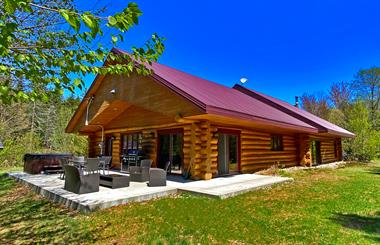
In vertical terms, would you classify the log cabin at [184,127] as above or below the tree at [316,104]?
below

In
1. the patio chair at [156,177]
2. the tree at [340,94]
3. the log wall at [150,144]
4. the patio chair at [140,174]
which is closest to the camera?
the patio chair at [156,177]

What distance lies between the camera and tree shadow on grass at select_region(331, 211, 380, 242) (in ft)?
14.2

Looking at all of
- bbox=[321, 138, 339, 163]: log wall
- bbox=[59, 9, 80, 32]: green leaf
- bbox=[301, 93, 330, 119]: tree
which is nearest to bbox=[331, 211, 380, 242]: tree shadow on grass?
bbox=[59, 9, 80, 32]: green leaf

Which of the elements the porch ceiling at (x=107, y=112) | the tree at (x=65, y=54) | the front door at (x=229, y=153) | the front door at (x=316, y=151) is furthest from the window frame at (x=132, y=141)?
the front door at (x=316, y=151)

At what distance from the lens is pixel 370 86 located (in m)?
31.7

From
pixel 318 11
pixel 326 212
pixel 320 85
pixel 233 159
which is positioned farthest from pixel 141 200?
pixel 320 85

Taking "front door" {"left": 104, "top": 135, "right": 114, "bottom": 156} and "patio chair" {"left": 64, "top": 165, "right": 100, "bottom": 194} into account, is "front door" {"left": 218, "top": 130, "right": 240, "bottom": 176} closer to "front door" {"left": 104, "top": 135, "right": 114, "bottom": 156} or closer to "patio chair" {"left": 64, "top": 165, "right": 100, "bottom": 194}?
"patio chair" {"left": 64, "top": 165, "right": 100, "bottom": 194}

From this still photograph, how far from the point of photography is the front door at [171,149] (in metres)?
11.0

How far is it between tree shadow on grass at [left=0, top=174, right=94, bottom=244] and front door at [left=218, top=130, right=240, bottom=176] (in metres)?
6.88

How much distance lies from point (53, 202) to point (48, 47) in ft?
16.2

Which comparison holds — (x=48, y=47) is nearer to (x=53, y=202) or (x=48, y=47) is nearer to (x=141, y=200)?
(x=141, y=200)

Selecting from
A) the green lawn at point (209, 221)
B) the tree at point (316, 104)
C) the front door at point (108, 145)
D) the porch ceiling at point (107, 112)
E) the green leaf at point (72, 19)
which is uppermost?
the tree at point (316, 104)

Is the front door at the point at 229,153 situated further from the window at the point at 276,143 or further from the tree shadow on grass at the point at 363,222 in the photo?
the tree shadow on grass at the point at 363,222

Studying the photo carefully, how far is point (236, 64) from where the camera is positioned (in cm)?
2861
